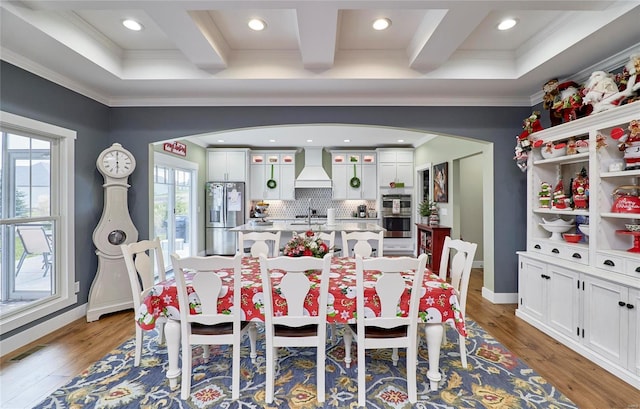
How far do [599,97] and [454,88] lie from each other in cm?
130

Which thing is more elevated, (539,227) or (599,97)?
(599,97)

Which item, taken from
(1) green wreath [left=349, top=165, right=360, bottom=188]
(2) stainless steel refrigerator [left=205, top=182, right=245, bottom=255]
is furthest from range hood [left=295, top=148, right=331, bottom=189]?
(2) stainless steel refrigerator [left=205, top=182, right=245, bottom=255]

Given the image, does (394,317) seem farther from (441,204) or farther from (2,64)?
(441,204)

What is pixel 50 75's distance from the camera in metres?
3.02

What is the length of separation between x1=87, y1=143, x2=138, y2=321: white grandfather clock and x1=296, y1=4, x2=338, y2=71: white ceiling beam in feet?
8.12

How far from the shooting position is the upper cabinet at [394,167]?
7.30 m

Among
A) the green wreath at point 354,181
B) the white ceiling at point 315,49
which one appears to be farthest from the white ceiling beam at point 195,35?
the green wreath at point 354,181

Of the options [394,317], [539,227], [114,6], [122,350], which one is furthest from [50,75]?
[539,227]

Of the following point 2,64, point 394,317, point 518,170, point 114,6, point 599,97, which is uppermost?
point 114,6

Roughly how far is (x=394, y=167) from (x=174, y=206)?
16.0 ft

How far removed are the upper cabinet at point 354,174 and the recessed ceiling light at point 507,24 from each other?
476 cm

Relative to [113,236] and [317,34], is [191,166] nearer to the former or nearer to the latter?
[113,236]

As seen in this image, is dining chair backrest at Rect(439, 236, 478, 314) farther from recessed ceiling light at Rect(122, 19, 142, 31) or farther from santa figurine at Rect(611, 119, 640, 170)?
recessed ceiling light at Rect(122, 19, 142, 31)

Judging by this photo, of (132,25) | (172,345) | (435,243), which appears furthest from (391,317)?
(435,243)
